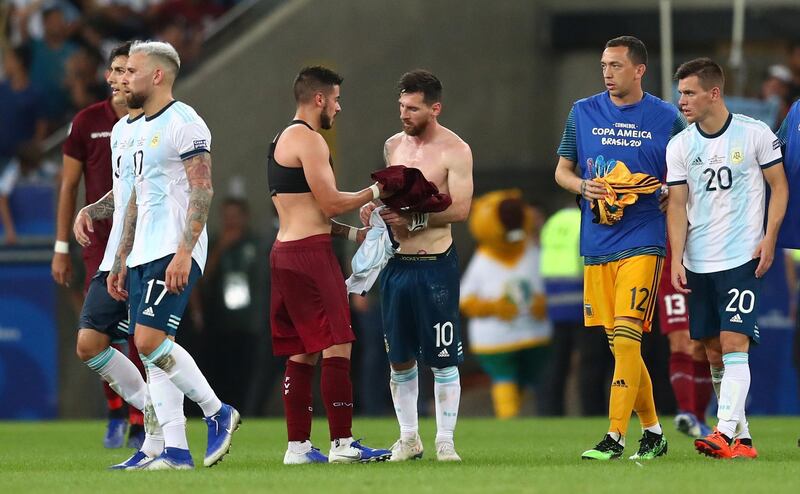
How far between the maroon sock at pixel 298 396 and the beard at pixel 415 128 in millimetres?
1623

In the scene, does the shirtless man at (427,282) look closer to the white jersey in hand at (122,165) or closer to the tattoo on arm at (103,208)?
the white jersey in hand at (122,165)

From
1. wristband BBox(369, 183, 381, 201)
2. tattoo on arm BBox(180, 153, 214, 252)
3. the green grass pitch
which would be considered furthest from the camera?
wristband BBox(369, 183, 381, 201)

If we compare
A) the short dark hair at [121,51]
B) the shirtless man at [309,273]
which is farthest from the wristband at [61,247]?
the shirtless man at [309,273]

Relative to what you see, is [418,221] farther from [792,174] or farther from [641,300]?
[792,174]

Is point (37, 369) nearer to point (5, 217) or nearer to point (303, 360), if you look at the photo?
point (5, 217)

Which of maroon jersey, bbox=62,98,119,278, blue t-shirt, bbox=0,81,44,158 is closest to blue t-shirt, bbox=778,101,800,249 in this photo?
maroon jersey, bbox=62,98,119,278

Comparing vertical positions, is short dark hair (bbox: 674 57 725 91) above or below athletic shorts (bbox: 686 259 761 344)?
above

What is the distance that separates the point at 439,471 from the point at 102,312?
3.01 m

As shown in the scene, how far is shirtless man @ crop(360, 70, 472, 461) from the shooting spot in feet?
34.3

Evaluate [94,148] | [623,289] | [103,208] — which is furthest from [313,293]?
[94,148]

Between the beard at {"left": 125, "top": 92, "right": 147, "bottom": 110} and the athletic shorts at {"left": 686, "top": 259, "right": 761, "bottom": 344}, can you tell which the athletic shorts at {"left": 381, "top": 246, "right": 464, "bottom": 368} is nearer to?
the athletic shorts at {"left": 686, "top": 259, "right": 761, "bottom": 344}

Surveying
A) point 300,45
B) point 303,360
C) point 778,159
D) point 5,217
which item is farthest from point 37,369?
point 778,159

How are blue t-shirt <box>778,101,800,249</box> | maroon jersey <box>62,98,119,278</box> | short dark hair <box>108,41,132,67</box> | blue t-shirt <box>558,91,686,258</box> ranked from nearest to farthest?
blue t-shirt <box>558,91,686,258</box>, blue t-shirt <box>778,101,800,249</box>, short dark hair <box>108,41,132,67</box>, maroon jersey <box>62,98,119,278</box>

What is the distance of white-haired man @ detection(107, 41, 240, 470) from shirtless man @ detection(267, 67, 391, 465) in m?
0.50
